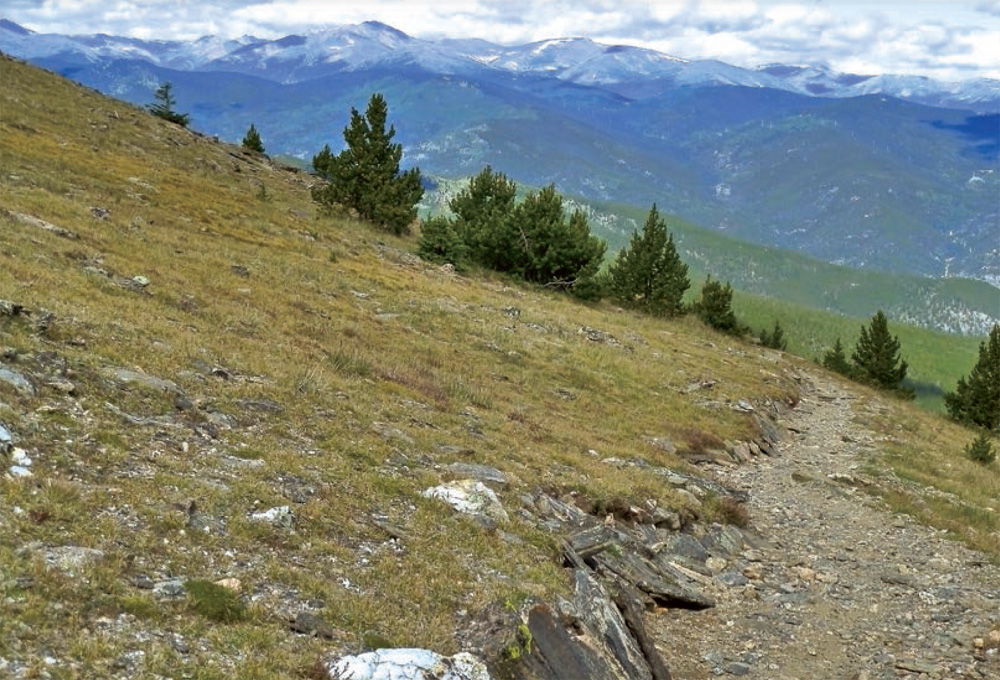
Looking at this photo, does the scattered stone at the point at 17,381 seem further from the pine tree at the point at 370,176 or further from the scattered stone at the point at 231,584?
the pine tree at the point at 370,176

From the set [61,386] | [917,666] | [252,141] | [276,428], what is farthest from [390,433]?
[252,141]

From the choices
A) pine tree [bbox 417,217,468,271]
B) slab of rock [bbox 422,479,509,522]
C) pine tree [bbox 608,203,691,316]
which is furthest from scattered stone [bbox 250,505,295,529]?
pine tree [bbox 608,203,691,316]

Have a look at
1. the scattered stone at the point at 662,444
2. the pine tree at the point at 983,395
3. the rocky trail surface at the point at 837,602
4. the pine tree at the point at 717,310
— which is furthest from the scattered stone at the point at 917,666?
the pine tree at the point at 717,310

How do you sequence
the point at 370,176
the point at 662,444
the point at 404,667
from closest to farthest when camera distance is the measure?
the point at 404,667
the point at 662,444
the point at 370,176

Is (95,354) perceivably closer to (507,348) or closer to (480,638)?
(480,638)

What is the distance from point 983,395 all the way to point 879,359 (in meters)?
10.3

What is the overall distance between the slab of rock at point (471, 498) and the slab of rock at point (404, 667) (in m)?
5.34

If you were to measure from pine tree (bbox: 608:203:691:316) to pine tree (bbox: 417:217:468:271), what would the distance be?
1917 centimetres

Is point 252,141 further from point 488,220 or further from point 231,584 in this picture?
point 231,584

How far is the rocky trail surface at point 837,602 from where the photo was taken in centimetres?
1373

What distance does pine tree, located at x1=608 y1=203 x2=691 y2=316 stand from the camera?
71.5 meters

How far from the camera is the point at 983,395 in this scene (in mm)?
60844

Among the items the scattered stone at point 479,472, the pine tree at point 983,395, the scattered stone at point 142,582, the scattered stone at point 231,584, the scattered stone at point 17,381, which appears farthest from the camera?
the pine tree at point 983,395

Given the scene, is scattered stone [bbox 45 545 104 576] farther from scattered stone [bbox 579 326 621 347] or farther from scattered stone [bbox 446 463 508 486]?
scattered stone [bbox 579 326 621 347]
